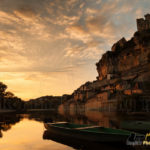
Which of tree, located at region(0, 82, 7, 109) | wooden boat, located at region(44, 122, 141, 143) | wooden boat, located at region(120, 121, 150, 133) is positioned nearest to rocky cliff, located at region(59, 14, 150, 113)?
wooden boat, located at region(120, 121, 150, 133)

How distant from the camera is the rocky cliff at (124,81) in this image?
245 feet

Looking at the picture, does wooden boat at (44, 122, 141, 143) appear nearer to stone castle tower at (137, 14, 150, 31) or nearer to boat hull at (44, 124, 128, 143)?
boat hull at (44, 124, 128, 143)

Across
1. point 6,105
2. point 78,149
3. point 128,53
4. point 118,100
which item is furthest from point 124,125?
point 6,105

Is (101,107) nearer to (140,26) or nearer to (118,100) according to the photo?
(118,100)

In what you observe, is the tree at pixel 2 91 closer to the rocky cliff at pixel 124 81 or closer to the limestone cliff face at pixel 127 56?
the rocky cliff at pixel 124 81

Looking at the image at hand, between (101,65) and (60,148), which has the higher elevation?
(101,65)

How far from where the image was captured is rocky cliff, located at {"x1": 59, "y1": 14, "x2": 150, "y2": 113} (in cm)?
7481

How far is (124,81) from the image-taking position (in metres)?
102

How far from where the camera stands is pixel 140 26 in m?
138

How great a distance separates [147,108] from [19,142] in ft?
192

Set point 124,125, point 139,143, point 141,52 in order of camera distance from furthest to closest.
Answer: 1. point 141,52
2. point 124,125
3. point 139,143

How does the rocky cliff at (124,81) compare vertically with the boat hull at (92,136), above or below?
above

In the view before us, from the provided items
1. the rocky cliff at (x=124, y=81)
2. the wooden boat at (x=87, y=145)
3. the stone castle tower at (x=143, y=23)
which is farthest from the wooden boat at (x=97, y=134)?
the stone castle tower at (x=143, y=23)

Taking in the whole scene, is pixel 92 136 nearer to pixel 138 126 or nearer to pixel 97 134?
pixel 97 134
